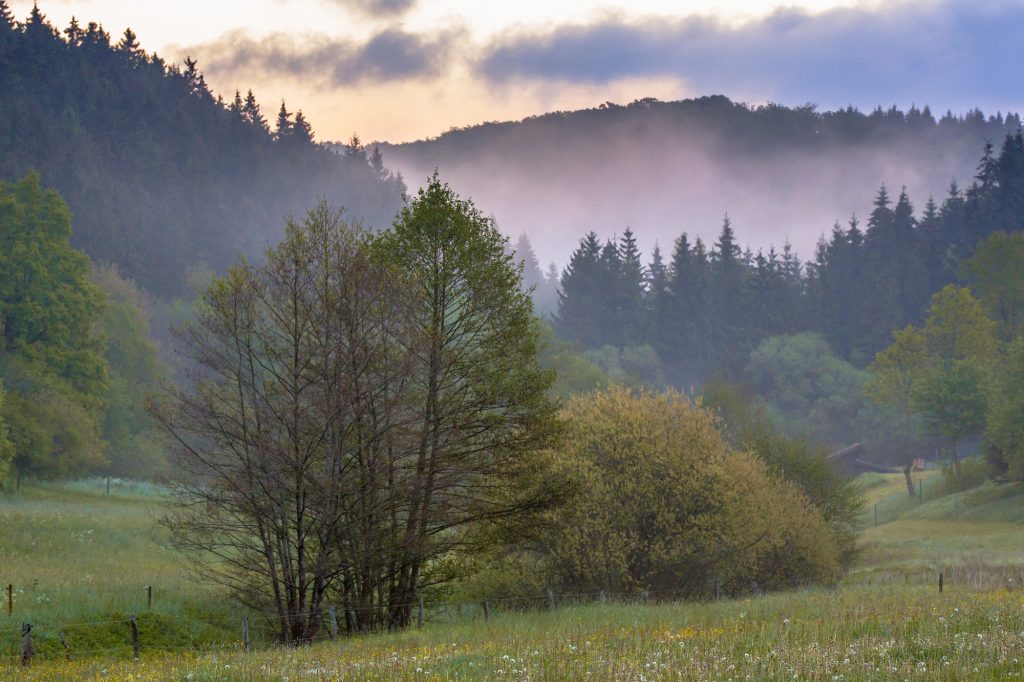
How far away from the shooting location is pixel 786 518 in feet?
141

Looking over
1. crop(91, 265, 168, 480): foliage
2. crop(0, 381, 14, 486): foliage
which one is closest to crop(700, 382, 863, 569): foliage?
crop(0, 381, 14, 486): foliage

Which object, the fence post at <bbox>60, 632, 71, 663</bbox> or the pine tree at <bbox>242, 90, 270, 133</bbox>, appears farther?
the pine tree at <bbox>242, 90, 270, 133</bbox>

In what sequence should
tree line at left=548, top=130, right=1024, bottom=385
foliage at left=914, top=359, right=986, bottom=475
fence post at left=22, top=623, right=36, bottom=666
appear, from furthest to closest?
1. tree line at left=548, top=130, right=1024, bottom=385
2. foliage at left=914, top=359, right=986, bottom=475
3. fence post at left=22, top=623, right=36, bottom=666

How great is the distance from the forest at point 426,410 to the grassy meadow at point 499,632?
2.01 metres

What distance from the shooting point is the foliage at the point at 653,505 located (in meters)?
34.7

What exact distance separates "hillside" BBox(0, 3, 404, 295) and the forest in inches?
34.8

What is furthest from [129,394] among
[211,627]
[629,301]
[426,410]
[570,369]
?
[629,301]

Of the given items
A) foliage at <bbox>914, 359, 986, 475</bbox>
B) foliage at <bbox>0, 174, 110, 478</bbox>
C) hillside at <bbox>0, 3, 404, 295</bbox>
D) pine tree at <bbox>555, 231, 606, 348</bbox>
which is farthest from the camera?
pine tree at <bbox>555, 231, 606, 348</bbox>

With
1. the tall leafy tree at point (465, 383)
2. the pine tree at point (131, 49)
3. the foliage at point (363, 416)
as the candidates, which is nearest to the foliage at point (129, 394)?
the tall leafy tree at point (465, 383)

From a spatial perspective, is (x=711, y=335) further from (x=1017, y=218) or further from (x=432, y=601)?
(x=432, y=601)

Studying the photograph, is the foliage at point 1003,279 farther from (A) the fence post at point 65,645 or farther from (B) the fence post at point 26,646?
(B) the fence post at point 26,646

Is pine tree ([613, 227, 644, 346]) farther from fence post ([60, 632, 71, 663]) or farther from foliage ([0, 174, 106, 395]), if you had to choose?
fence post ([60, 632, 71, 663])

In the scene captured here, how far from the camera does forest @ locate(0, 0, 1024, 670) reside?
2556cm

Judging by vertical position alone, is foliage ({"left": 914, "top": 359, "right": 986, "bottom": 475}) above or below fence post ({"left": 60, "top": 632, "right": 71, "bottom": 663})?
above
